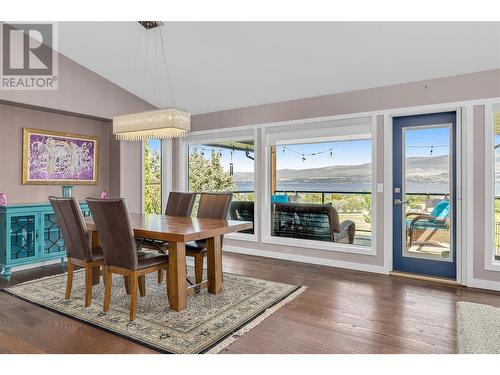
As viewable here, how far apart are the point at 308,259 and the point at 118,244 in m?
2.85

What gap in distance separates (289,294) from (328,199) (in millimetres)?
2121

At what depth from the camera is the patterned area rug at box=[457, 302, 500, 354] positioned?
7.45 ft

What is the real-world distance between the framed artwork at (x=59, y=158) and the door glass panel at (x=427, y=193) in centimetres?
464

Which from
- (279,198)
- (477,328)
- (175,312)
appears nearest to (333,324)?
(477,328)

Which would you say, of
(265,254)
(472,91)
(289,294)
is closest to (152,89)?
(265,254)

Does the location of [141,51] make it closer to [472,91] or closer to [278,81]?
[278,81]

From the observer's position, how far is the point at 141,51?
438 cm

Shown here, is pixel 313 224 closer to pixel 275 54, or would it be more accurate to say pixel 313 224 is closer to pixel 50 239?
pixel 275 54

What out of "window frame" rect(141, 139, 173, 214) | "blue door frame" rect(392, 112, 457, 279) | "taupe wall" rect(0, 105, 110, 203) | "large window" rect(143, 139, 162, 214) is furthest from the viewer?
"window frame" rect(141, 139, 173, 214)

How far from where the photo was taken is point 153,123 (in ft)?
11.6

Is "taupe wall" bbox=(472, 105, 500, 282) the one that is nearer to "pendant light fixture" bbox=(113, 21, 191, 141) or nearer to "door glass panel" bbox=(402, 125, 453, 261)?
"door glass panel" bbox=(402, 125, 453, 261)

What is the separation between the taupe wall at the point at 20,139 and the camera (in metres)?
4.42

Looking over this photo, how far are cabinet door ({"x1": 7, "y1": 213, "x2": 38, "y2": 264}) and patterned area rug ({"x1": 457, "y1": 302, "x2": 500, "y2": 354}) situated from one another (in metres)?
4.69

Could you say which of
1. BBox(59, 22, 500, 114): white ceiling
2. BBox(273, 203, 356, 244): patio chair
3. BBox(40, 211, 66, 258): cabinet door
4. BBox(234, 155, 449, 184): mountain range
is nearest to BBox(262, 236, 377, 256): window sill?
BBox(273, 203, 356, 244): patio chair
